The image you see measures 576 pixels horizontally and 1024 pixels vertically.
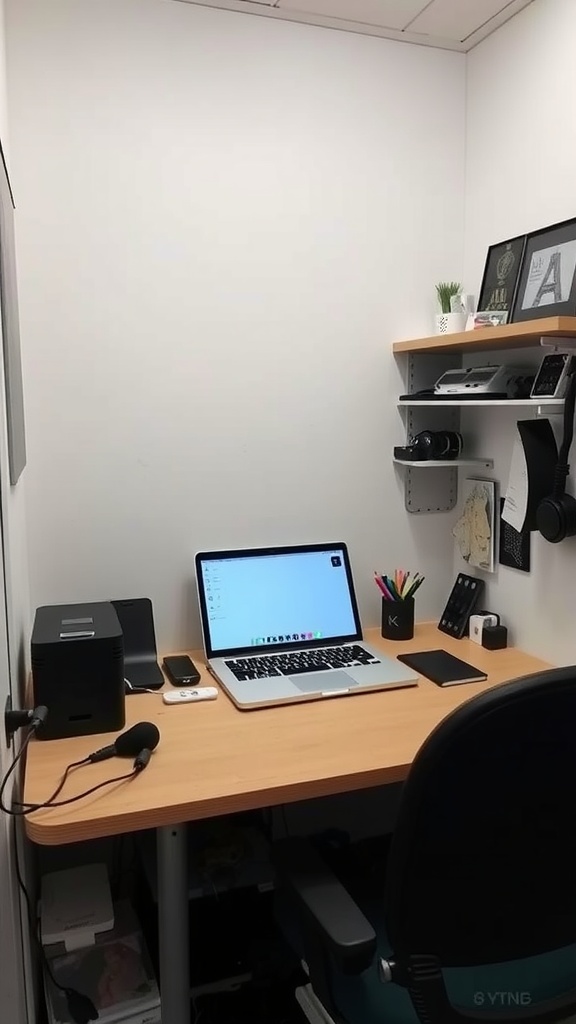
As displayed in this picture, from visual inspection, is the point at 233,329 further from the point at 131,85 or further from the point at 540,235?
the point at 540,235

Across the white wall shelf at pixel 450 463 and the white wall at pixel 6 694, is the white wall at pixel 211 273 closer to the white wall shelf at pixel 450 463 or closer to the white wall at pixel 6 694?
the white wall shelf at pixel 450 463

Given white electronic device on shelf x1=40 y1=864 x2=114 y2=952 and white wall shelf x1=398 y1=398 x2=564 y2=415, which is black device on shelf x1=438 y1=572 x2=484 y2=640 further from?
white electronic device on shelf x1=40 y1=864 x2=114 y2=952

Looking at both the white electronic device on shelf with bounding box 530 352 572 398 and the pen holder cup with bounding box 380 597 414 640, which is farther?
the pen holder cup with bounding box 380 597 414 640

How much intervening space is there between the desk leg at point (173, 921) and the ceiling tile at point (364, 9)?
5.92ft

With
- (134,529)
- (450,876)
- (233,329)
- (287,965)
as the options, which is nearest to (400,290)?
(233,329)

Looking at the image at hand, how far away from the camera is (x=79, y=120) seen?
5.53ft

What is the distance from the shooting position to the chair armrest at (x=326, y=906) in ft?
3.37

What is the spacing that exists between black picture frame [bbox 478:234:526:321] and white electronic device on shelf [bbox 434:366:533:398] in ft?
0.45

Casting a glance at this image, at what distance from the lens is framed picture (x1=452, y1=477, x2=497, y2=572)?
1964mm

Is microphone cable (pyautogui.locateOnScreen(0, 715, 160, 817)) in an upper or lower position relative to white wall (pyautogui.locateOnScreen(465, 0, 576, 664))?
lower

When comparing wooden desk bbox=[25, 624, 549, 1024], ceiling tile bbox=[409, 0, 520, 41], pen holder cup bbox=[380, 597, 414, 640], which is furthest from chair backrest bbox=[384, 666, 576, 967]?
ceiling tile bbox=[409, 0, 520, 41]

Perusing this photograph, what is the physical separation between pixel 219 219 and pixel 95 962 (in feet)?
5.37

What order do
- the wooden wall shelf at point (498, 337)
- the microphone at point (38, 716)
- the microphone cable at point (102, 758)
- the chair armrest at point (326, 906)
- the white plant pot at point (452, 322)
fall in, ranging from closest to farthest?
the chair armrest at point (326, 906)
the microphone cable at point (102, 758)
the microphone at point (38, 716)
the wooden wall shelf at point (498, 337)
the white plant pot at point (452, 322)

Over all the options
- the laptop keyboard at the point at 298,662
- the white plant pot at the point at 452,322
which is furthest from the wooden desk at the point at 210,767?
the white plant pot at the point at 452,322
